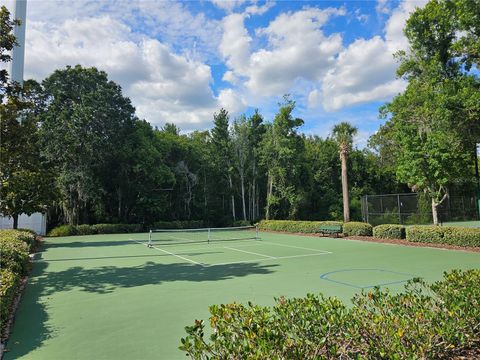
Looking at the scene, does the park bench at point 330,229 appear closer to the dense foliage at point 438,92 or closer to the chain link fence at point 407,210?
the chain link fence at point 407,210

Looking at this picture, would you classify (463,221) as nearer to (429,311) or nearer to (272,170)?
(272,170)

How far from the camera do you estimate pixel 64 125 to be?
28.1 meters

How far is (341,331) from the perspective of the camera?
3271 mm

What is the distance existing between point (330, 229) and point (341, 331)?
18968mm

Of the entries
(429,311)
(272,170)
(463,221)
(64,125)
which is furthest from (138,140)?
(429,311)

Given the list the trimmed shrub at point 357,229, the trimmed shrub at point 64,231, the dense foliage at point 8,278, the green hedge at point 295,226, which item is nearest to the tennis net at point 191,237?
the green hedge at point 295,226

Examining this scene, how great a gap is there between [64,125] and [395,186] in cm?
3350

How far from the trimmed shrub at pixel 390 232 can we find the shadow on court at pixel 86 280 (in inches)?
388

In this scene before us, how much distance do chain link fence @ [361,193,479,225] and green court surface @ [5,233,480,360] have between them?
10.9 m

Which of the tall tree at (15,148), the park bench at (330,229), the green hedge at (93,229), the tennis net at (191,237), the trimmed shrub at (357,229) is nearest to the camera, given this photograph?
the tall tree at (15,148)

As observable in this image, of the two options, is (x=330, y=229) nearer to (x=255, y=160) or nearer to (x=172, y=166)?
(x=255, y=160)

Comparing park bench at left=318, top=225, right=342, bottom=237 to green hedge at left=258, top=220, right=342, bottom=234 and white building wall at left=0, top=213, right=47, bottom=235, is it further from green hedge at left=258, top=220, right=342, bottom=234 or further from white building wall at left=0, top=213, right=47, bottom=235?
white building wall at left=0, top=213, right=47, bottom=235

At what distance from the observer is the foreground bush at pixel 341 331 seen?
2.87 metres

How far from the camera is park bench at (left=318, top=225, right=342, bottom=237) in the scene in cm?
2128
